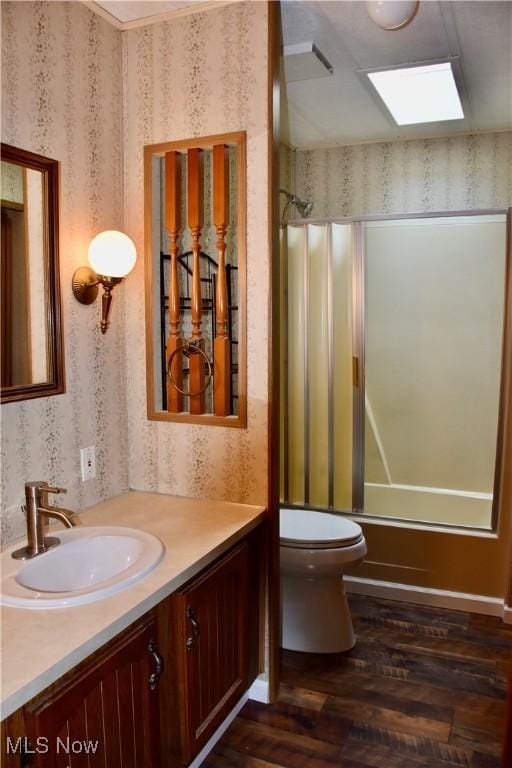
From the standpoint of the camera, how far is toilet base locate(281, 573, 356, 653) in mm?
2508

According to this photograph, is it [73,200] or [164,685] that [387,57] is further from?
[164,685]

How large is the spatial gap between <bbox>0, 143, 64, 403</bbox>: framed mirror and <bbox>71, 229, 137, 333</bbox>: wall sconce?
103mm

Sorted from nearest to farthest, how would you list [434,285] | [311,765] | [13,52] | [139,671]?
[139,671]
[13,52]
[311,765]
[434,285]

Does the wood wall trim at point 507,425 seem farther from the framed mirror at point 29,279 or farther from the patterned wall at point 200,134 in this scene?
the framed mirror at point 29,279

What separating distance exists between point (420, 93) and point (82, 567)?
2.57 meters

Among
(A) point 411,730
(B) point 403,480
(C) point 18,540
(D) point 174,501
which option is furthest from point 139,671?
(B) point 403,480

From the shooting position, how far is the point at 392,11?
1.78m

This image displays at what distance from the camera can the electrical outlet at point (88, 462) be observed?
202 centimetres

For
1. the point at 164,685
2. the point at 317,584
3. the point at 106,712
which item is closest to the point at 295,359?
the point at 317,584

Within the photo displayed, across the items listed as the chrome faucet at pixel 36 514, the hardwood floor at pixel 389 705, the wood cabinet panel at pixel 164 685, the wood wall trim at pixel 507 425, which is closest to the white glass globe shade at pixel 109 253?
the chrome faucet at pixel 36 514

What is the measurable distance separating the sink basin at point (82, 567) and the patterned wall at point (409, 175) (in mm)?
2684

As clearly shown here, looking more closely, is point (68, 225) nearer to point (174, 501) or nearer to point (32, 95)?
point (32, 95)

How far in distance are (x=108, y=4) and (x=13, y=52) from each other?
1.61 feet

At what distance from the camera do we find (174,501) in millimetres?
2129
